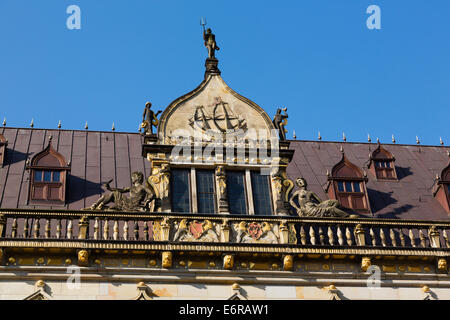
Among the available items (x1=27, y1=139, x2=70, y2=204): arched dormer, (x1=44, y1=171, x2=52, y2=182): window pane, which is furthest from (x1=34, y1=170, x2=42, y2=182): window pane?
→ (x1=44, y1=171, x2=52, y2=182): window pane

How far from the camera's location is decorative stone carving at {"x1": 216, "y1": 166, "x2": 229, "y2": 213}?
23.3m

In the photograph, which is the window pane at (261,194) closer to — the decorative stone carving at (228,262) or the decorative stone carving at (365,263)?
the decorative stone carving at (228,262)

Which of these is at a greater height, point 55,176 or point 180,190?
point 55,176

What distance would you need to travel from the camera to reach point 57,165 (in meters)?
25.9

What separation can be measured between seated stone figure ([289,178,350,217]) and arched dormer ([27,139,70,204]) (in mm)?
6813

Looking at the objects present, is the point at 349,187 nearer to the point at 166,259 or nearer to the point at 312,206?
the point at 312,206

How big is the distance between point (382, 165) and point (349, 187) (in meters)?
2.98

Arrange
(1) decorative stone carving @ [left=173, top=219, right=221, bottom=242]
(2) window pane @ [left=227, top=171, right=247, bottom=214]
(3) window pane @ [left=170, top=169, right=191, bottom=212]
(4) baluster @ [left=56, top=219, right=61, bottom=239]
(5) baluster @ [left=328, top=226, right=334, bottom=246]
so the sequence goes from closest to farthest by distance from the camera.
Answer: (4) baluster @ [left=56, top=219, right=61, bottom=239]
(1) decorative stone carving @ [left=173, top=219, right=221, bottom=242]
(5) baluster @ [left=328, top=226, right=334, bottom=246]
(3) window pane @ [left=170, top=169, right=191, bottom=212]
(2) window pane @ [left=227, top=171, right=247, bottom=214]

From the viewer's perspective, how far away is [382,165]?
2986 centimetres

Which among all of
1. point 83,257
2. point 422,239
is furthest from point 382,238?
point 83,257

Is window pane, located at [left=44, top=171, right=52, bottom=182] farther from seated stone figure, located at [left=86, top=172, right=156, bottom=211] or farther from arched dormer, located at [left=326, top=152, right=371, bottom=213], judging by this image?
arched dormer, located at [left=326, top=152, right=371, bottom=213]

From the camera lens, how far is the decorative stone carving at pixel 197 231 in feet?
72.7
